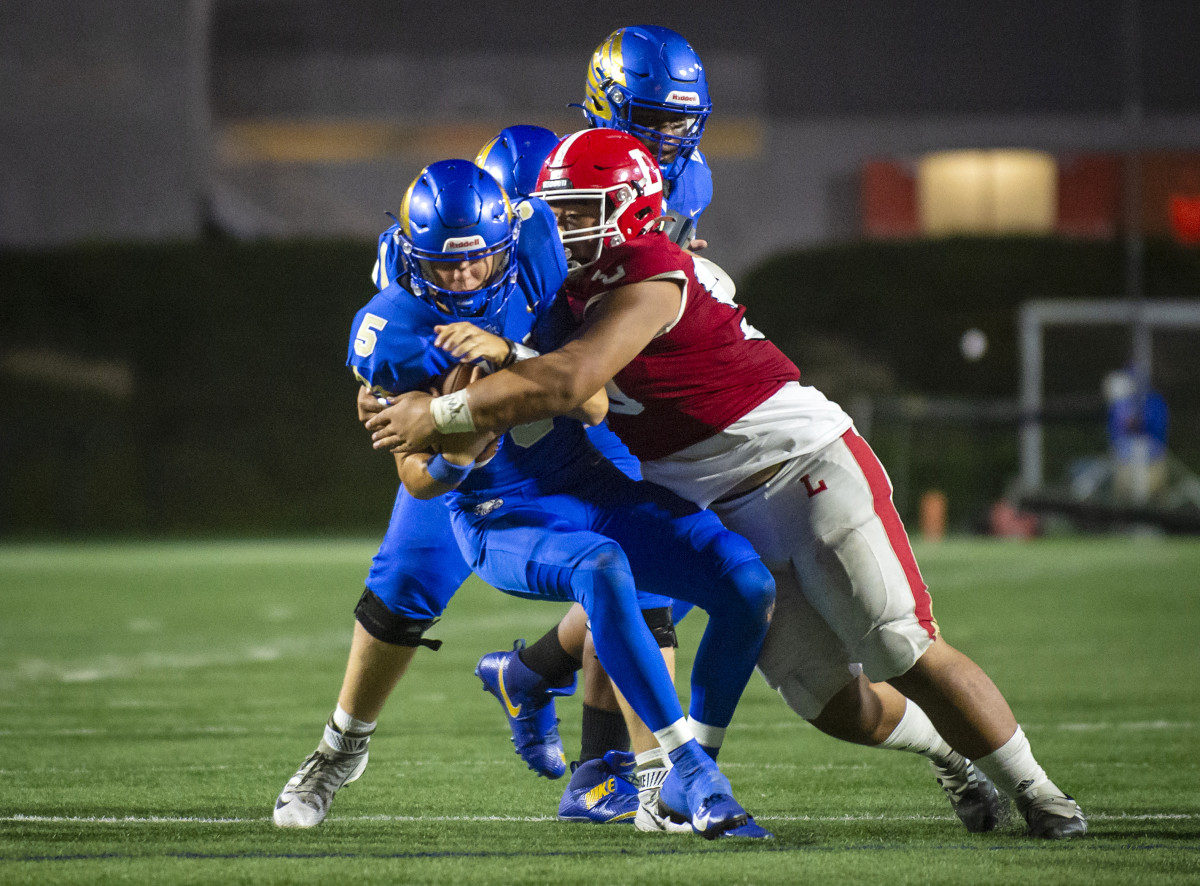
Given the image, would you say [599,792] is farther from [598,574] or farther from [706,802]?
[598,574]

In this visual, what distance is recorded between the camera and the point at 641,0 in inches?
1109

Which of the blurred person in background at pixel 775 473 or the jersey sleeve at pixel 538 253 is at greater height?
the jersey sleeve at pixel 538 253

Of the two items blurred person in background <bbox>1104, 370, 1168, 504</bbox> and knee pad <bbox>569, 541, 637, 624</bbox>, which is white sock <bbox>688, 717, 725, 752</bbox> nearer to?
knee pad <bbox>569, 541, 637, 624</bbox>

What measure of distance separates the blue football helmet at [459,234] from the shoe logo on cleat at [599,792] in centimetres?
123

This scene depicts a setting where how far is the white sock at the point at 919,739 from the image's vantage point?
413 cm

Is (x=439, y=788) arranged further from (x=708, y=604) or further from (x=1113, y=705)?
(x=1113, y=705)

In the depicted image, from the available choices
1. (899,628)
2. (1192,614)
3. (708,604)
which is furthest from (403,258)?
(1192,614)

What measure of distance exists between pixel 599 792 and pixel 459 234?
1.48 m

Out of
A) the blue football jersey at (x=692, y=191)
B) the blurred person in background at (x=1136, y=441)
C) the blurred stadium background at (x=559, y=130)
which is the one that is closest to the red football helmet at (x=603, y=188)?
the blue football jersey at (x=692, y=191)

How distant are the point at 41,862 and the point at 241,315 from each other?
19.6m

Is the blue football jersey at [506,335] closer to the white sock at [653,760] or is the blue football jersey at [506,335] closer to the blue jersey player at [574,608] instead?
the blue jersey player at [574,608]

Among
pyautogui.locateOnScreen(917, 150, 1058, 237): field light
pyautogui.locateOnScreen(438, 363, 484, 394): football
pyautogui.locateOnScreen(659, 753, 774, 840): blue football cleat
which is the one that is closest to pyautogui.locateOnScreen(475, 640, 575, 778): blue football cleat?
pyautogui.locateOnScreen(659, 753, 774, 840): blue football cleat

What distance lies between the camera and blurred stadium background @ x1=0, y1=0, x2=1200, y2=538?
20906 millimetres

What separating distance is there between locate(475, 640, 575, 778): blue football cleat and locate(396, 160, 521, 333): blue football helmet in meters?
1.17
